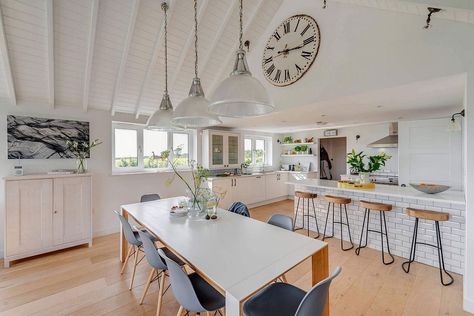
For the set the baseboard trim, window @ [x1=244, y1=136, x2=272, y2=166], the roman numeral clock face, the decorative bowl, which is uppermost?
the roman numeral clock face

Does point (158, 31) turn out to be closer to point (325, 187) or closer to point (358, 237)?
point (325, 187)

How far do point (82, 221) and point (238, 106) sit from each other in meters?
3.15

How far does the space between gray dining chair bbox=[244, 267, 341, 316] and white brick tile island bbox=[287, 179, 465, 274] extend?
2152mm

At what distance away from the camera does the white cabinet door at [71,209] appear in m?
3.04

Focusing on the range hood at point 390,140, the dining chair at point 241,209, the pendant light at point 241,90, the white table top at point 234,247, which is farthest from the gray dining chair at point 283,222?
the range hood at point 390,140

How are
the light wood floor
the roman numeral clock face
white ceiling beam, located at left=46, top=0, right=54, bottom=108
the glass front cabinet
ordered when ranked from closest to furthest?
the light wood floor → white ceiling beam, located at left=46, top=0, right=54, bottom=108 → the roman numeral clock face → the glass front cabinet

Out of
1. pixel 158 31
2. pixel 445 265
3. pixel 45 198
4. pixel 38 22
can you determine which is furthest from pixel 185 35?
pixel 445 265

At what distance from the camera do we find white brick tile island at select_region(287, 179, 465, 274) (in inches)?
96.8

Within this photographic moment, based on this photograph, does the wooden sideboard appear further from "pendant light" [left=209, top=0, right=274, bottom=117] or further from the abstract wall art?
"pendant light" [left=209, top=0, right=274, bottom=117]

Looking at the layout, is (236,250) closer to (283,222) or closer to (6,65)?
(283,222)

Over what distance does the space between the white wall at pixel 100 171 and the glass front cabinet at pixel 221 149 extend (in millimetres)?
1231

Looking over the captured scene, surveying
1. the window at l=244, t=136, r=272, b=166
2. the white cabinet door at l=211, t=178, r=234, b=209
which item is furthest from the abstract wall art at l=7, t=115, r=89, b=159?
the window at l=244, t=136, r=272, b=166

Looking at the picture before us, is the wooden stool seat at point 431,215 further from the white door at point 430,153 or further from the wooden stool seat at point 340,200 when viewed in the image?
the white door at point 430,153

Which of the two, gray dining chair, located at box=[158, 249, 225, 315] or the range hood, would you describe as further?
the range hood
